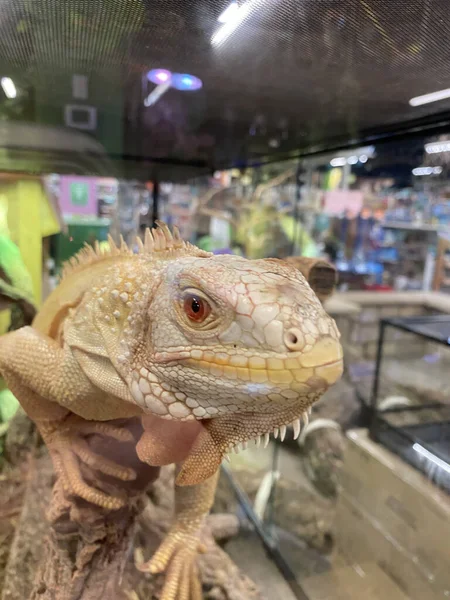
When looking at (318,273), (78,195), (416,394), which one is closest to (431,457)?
(416,394)

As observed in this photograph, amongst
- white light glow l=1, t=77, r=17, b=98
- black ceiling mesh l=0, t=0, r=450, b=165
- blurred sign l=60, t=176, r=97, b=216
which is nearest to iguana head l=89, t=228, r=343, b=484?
black ceiling mesh l=0, t=0, r=450, b=165

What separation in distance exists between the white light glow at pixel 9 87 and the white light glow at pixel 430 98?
1.43 m

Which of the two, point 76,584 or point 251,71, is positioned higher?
point 251,71

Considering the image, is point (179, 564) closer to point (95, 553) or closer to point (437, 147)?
point (95, 553)

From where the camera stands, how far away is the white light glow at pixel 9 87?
1635mm

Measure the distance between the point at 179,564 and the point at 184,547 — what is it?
5 cm

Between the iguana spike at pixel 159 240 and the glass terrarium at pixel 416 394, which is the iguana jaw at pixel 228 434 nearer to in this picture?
the iguana spike at pixel 159 240

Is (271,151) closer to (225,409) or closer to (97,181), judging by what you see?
(97,181)

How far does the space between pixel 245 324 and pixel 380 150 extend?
174cm

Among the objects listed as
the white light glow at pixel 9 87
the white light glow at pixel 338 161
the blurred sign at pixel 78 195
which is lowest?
the blurred sign at pixel 78 195

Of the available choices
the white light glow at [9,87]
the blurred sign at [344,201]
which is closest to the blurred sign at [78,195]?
the white light glow at [9,87]

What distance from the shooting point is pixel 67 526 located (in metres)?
1.31

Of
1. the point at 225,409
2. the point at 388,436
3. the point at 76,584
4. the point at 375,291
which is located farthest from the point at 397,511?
the point at 375,291

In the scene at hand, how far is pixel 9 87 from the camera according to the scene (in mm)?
1708
